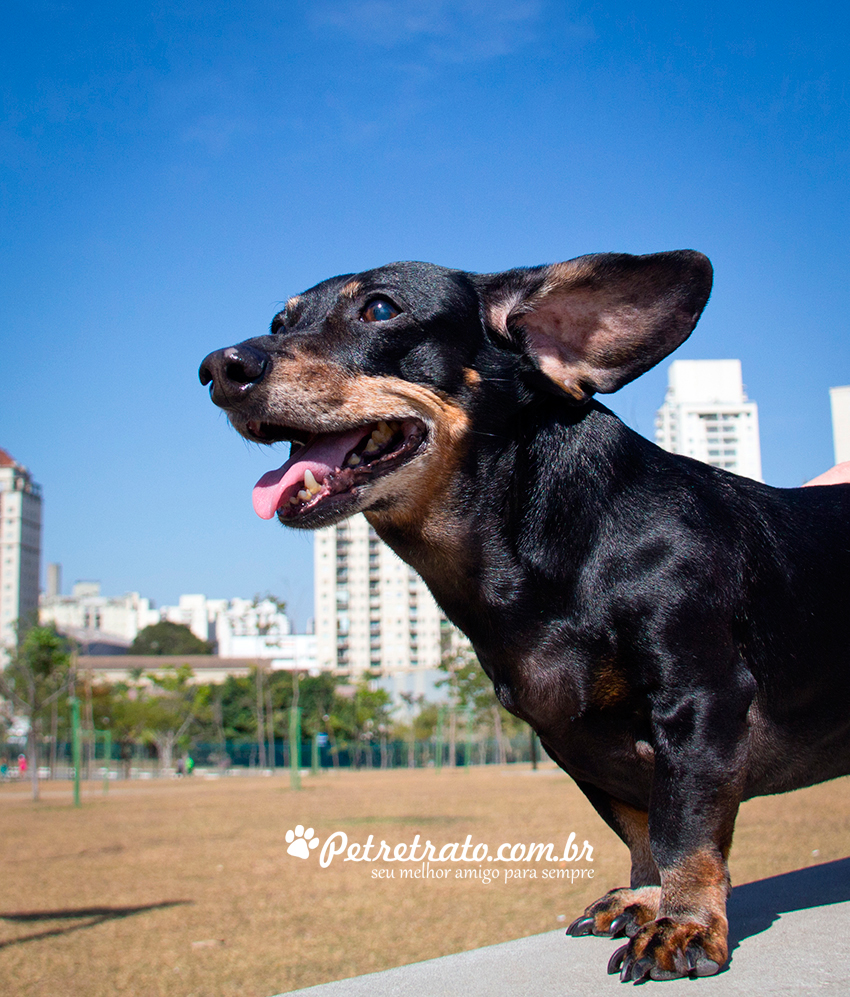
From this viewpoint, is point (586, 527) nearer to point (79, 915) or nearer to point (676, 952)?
point (676, 952)

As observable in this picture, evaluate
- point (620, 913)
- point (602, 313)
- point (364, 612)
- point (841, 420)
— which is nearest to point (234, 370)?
point (602, 313)

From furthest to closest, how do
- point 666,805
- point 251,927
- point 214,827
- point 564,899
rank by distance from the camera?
point 214,827, point 564,899, point 251,927, point 666,805

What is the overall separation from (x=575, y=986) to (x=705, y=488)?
4.38ft

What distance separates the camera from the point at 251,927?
33.0 ft

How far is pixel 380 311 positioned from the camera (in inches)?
103

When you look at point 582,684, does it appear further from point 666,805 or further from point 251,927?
point 251,927

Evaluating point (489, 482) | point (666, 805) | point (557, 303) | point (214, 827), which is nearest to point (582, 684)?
point (666, 805)

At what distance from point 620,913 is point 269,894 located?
10.5 metres

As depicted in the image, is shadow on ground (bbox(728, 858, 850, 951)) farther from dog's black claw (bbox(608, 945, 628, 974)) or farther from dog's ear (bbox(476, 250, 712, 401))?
dog's ear (bbox(476, 250, 712, 401))

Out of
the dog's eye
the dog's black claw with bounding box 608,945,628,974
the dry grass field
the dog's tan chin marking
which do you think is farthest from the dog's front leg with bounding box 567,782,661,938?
the dry grass field

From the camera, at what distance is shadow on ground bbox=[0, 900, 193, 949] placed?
34.5ft

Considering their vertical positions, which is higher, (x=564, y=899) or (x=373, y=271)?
(x=373, y=271)

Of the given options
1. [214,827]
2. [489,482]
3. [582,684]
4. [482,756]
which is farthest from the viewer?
[482,756]

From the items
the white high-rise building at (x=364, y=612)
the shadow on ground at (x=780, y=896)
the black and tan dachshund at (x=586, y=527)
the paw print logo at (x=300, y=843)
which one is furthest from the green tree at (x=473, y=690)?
the white high-rise building at (x=364, y=612)
